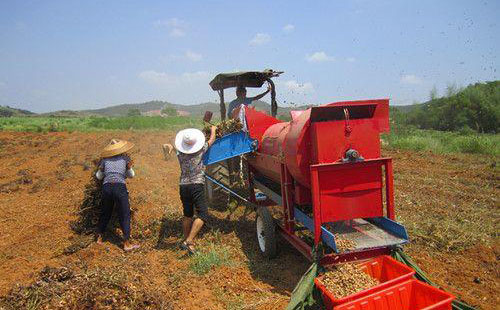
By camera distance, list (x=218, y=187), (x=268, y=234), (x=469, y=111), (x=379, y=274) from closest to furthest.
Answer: (x=379, y=274)
(x=268, y=234)
(x=218, y=187)
(x=469, y=111)

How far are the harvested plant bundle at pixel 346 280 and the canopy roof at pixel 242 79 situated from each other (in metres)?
4.78

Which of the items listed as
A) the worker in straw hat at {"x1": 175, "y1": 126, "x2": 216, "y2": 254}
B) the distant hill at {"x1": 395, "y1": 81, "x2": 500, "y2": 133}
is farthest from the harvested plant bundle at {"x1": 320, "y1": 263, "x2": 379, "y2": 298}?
the distant hill at {"x1": 395, "y1": 81, "x2": 500, "y2": 133}

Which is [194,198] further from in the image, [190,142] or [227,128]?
[227,128]

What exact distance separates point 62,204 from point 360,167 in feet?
23.6

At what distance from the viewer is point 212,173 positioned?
7.34m

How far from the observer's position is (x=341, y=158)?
4.09 metres

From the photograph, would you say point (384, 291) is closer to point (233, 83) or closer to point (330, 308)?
point (330, 308)

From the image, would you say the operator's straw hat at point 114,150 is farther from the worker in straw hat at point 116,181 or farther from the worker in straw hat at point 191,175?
the worker in straw hat at point 191,175

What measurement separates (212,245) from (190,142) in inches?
65.0

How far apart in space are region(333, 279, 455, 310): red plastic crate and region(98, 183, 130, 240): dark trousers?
3996mm

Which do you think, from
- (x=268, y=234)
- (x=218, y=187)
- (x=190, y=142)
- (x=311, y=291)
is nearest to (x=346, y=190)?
(x=311, y=291)

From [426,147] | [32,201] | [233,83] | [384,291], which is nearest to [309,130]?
[384,291]

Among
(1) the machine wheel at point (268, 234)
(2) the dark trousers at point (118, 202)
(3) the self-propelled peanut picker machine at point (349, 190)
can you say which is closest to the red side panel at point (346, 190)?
(3) the self-propelled peanut picker machine at point (349, 190)

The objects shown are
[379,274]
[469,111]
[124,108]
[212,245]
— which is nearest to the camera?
[379,274]
